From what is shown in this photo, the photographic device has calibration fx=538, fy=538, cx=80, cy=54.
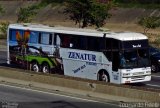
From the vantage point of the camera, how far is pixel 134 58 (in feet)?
93.3

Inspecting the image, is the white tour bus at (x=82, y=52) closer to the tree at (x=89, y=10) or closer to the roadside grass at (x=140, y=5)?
the tree at (x=89, y=10)

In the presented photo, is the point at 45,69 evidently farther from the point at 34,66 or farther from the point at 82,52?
the point at 82,52

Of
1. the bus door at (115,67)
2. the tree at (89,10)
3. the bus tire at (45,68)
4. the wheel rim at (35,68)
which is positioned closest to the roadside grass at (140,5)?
the tree at (89,10)

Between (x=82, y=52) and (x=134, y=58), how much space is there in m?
3.61

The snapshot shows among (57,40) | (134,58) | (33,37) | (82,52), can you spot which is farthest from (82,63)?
(33,37)

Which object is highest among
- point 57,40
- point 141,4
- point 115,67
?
point 141,4

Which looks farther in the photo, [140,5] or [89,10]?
[140,5]

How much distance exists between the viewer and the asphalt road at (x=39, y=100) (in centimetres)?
2145

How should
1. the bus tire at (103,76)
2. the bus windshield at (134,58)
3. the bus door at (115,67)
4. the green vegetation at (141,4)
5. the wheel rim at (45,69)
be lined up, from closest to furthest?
the bus windshield at (134,58)
the bus door at (115,67)
the bus tire at (103,76)
the wheel rim at (45,69)
the green vegetation at (141,4)

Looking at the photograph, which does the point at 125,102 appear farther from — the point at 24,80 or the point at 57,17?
the point at 57,17

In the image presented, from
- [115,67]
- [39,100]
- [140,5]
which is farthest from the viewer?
[140,5]

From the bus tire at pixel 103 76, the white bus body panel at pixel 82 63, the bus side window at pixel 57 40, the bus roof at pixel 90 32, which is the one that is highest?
the bus roof at pixel 90 32

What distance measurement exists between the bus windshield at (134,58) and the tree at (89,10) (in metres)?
23.3

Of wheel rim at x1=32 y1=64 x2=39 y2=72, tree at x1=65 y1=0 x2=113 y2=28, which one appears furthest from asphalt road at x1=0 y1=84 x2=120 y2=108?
tree at x1=65 y1=0 x2=113 y2=28
